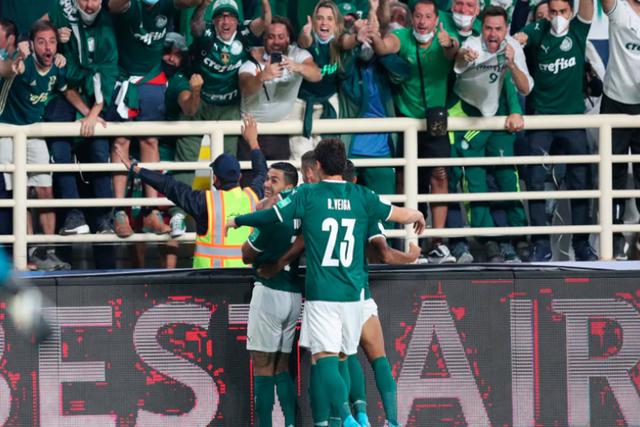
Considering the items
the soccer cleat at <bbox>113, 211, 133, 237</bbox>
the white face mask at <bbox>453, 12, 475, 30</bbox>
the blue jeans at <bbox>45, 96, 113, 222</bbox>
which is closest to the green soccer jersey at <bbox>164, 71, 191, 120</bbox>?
the blue jeans at <bbox>45, 96, 113, 222</bbox>

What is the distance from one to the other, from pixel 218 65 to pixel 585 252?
3456 millimetres

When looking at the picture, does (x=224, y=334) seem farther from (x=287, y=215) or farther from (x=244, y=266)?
(x=287, y=215)

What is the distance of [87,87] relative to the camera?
1149 cm

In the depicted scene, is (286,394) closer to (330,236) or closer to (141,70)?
(330,236)

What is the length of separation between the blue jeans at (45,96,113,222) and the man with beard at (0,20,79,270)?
0.09m

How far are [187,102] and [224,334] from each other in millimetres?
2500

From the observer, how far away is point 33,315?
9312mm

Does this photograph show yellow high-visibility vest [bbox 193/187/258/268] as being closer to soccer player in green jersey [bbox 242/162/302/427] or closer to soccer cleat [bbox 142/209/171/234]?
soccer player in green jersey [bbox 242/162/302/427]

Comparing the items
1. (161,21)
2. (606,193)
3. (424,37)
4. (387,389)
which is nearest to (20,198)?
(161,21)

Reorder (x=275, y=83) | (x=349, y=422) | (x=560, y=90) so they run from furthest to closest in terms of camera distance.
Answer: (x=560, y=90)
(x=275, y=83)
(x=349, y=422)

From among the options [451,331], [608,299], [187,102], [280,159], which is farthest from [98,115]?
[608,299]

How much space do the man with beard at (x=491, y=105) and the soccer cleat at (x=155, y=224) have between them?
2504mm

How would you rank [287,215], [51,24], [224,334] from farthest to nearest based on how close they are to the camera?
[51,24]
[224,334]
[287,215]

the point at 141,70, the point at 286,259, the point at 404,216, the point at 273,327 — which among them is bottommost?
the point at 273,327
